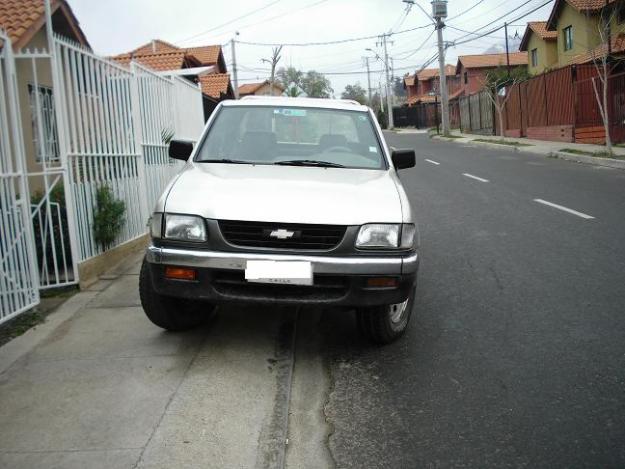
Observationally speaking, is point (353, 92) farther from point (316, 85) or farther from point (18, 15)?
point (18, 15)

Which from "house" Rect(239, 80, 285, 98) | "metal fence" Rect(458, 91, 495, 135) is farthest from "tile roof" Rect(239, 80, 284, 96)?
"metal fence" Rect(458, 91, 495, 135)

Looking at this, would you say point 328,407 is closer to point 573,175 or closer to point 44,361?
point 44,361

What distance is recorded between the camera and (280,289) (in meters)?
3.86

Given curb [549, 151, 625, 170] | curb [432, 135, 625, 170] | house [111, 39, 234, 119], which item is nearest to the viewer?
curb [549, 151, 625, 170]

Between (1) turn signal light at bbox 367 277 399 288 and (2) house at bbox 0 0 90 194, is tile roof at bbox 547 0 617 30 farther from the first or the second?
(1) turn signal light at bbox 367 277 399 288

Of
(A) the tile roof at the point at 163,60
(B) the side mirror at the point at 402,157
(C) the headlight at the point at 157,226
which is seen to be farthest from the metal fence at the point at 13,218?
(A) the tile roof at the point at 163,60

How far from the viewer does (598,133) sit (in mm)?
22875

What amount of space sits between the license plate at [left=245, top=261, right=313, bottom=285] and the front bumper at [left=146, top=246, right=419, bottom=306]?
30mm

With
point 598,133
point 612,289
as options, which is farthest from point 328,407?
point 598,133

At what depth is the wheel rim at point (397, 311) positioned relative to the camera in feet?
14.1

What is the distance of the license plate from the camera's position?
12.3 ft

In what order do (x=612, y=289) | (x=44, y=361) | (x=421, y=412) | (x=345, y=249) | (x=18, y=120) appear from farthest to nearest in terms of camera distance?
(x=612, y=289) → (x=18, y=120) → (x=44, y=361) → (x=345, y=249) → (x=421, y=412)

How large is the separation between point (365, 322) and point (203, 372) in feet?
3.67

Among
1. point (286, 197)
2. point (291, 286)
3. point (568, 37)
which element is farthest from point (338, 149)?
point (568, 37)
